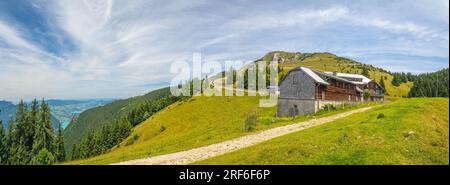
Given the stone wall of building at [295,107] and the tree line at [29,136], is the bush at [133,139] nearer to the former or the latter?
the tree line at [29,136]

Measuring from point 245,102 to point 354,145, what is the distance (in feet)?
304

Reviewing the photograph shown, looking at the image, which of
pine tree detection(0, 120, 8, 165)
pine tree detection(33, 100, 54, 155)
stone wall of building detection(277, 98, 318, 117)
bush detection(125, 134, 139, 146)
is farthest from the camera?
bush detection(125, 134, 139, 146)

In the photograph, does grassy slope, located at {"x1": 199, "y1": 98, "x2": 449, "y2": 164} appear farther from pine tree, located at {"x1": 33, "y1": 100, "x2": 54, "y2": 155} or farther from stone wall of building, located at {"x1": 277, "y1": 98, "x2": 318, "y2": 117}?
pine tree, located at {"x1": 33, "y1": 100, "x2": 54, "y2": 155}

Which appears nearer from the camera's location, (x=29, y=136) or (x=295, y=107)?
(x=295, y=107)

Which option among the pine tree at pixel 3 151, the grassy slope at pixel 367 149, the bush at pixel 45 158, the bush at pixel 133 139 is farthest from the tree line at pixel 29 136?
the grassy slope at pixel 367 149

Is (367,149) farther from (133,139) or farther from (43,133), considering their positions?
(133,139)

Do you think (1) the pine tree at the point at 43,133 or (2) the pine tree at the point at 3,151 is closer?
(1) the pine tree at the point at 43,133

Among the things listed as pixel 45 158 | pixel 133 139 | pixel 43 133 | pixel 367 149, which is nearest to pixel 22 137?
pixel 43 133

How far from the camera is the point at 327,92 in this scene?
2254 inches

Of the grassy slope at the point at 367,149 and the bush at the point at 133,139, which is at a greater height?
the grassy slope at the point at 367,149

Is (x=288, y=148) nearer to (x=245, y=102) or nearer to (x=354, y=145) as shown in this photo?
(x=354, y=145)

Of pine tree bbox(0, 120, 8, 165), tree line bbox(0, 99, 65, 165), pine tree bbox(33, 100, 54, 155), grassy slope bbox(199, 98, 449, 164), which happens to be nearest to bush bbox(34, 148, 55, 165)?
tree line bbox(0, 99, 65, 165)
